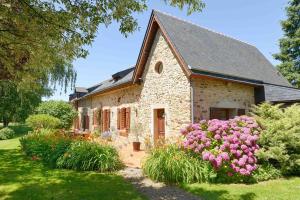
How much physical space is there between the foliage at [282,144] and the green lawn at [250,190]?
70cm

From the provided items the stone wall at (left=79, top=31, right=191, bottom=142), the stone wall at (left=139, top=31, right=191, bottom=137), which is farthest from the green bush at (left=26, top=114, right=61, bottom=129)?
the stone wall at (left=139, top=31, right=191, bottom=137)

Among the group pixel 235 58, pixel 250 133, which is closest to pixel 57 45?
pixel 250 133

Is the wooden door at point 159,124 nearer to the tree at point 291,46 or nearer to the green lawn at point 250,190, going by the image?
the green lawn at point 250,190

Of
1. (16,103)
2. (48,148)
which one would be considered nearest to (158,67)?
(48,148)

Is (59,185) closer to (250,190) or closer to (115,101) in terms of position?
(250,190)

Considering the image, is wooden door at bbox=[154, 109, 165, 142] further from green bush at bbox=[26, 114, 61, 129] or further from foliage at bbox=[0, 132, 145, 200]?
green bush at bbox=[26, 114, 61, 129]

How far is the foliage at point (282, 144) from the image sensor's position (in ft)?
25.0

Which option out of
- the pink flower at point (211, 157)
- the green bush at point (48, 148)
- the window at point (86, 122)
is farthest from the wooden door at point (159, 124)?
the window at point (86, 122)

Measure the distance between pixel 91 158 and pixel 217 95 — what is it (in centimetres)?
614

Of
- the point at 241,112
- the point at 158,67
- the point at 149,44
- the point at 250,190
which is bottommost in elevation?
the point at 250,190

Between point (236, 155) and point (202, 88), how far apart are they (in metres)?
3.94

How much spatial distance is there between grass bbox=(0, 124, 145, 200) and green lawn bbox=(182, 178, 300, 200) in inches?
62.6

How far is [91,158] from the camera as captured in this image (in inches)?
339

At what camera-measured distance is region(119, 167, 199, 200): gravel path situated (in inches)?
231
